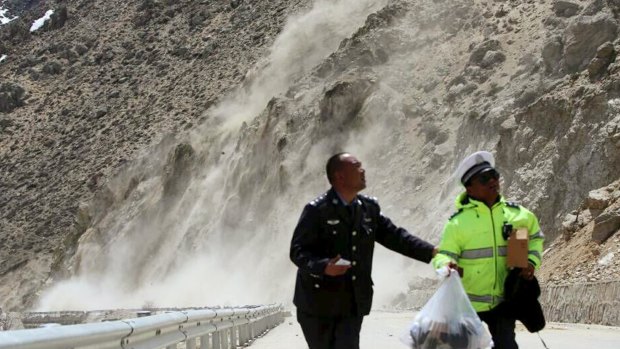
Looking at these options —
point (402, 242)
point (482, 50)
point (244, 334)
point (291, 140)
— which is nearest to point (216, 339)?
point (244, 334)

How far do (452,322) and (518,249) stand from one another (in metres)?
0.60

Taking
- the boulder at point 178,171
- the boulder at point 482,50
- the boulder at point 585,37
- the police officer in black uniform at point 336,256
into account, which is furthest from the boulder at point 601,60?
the boulder at point 178,171

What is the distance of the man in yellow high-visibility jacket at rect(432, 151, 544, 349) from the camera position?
240 inches

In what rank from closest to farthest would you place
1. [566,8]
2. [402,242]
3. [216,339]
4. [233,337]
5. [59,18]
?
[402,242] < [216,339] < [233,337] < [566,8] < [59,18]

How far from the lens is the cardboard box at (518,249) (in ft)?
19.6

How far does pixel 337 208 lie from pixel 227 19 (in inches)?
3321

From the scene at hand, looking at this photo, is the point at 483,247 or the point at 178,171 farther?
the point at 178,171

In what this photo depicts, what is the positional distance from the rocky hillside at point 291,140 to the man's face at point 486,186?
15.7 metres

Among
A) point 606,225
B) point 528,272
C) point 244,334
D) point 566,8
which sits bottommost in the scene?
point 528,272

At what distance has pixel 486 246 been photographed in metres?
6.11

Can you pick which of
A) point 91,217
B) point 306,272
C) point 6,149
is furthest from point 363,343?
point 6,149

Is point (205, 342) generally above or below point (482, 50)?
below

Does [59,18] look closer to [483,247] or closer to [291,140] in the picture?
[291,140]

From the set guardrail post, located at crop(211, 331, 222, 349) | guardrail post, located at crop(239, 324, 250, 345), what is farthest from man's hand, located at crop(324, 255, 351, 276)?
guardrail post, located at crop(239, 324, 250, 345)
